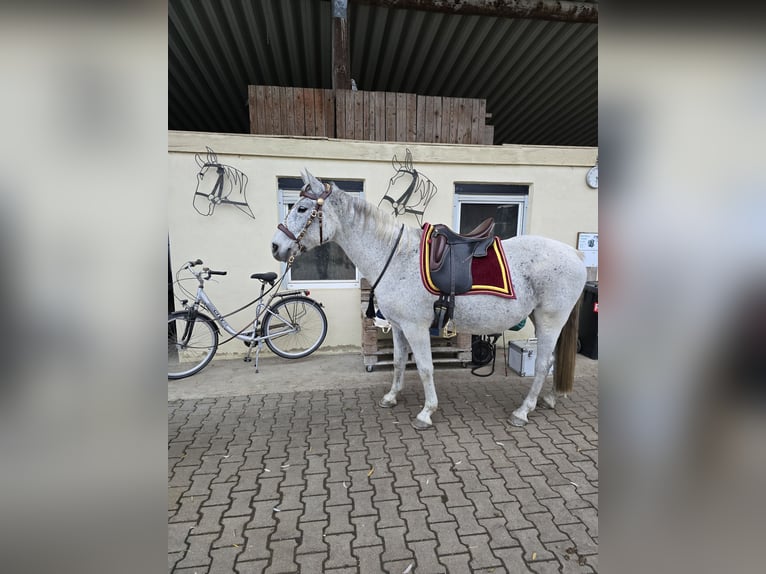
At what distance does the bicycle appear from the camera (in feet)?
13.3

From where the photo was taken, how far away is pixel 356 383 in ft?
12.6

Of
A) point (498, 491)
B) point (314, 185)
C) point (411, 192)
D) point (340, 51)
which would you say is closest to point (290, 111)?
point (340, 51)

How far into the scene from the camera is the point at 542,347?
119 inches

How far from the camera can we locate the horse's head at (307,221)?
2656 millimetres

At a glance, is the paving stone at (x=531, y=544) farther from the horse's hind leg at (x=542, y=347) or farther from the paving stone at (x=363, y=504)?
the horse's hind leg at (x=542, y=347)

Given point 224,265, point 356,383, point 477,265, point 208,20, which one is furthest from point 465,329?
point 208,20

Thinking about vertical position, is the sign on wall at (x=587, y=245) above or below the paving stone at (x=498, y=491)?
above

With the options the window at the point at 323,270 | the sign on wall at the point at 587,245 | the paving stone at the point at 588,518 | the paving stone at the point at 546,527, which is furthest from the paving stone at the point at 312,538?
the sign on wall at the point at 587,245

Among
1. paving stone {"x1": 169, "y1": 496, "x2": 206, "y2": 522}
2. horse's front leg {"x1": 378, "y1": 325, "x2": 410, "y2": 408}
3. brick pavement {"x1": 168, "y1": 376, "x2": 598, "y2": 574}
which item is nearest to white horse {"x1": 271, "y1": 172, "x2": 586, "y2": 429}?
horse's front leg {"x1": 378, "y1": 325, "x2": 410, "y2": 408}

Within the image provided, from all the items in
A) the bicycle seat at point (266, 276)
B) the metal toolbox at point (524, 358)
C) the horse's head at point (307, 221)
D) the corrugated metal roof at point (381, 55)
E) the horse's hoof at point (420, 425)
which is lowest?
the horse's hoof at point (420, 425)

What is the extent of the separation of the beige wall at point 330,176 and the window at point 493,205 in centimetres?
11

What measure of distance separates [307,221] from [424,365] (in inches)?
59.3
